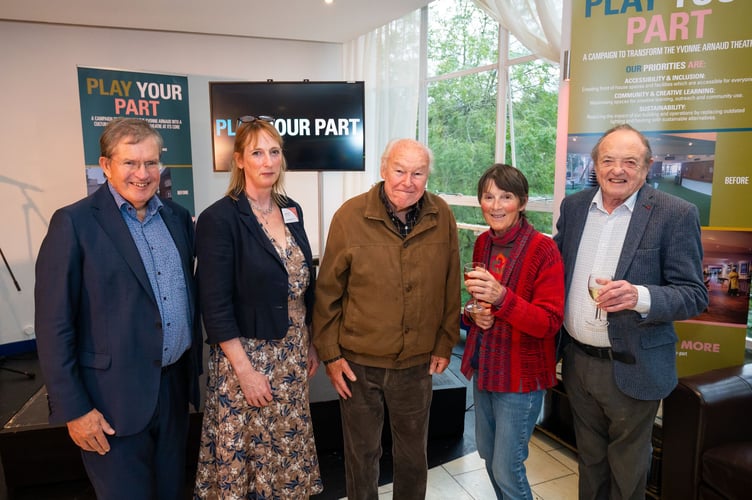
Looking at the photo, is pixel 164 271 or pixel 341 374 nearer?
pixel 164 271

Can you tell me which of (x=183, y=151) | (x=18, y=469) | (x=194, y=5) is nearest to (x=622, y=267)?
(x=18, y=469)

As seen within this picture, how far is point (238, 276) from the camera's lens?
5.57 ft

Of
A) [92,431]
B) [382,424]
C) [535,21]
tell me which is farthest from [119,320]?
[535,21]

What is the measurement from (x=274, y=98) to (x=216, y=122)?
0.57m

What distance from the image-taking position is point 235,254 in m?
1.69

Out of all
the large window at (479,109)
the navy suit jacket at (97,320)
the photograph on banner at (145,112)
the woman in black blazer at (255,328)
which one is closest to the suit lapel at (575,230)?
the woman in black blazer at (255,328)

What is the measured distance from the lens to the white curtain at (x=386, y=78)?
4887 millimetres

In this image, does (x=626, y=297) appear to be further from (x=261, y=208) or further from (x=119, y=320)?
(x=119, y=320)

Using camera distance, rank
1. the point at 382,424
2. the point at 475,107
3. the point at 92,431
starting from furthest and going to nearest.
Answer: the point at 475,107, the point at 382,424, the point at 92,431

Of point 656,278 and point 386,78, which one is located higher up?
point 386,78

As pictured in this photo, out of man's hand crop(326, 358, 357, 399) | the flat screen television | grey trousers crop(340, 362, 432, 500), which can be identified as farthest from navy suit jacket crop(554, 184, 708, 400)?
the flat screen television

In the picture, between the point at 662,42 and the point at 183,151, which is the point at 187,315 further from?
the point at 183,151

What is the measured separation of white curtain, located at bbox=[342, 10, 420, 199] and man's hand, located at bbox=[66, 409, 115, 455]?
158 inches

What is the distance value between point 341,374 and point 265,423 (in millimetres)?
327
